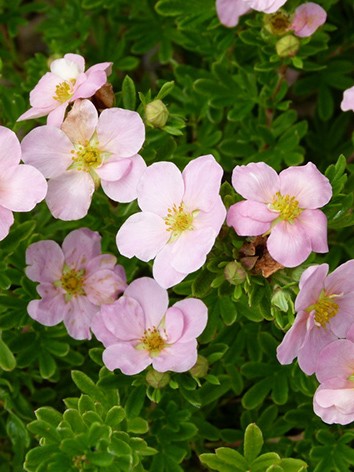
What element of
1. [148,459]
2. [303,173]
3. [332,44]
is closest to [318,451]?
[148,459]

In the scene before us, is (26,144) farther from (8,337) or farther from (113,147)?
(8,337)

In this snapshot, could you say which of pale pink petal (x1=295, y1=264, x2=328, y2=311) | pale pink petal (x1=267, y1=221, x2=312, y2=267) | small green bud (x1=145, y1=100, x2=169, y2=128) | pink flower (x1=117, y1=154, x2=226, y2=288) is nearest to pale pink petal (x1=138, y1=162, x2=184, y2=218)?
pink flower (x1=117, y1=154, x2=226, y2=288)

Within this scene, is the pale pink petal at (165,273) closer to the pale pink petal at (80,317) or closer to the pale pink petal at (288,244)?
the pale pink petal at (288,244)

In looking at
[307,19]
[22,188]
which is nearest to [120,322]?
[22,188]

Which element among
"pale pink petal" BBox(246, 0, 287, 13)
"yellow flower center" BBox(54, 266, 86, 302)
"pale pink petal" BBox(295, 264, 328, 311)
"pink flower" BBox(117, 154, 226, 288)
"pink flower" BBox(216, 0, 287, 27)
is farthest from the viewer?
"pink flower" BBox(216, 0, 287, 27)

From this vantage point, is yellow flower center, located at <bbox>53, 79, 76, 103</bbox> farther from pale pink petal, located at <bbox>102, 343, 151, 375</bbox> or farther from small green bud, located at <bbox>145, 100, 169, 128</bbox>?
pale pink petal, located at <bbox>102, 343, 151, 375</bbox>

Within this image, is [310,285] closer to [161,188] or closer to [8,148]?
[161,188]
